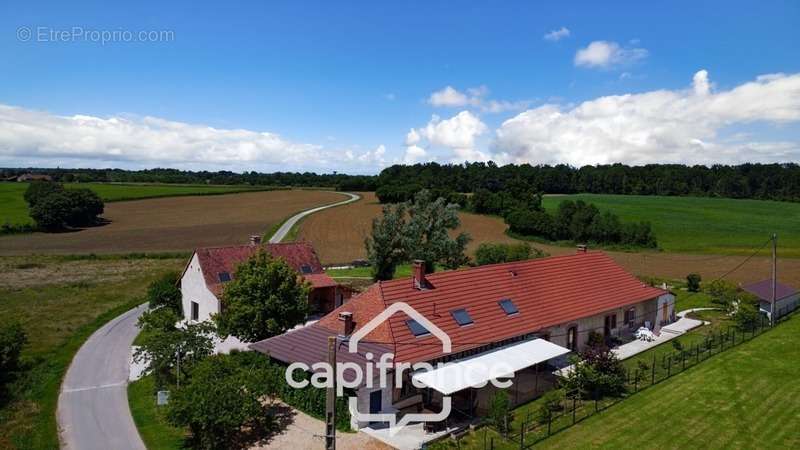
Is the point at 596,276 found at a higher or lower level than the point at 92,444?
higher

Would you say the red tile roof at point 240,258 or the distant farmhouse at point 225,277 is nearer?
the distant farmhouse at point 225,277

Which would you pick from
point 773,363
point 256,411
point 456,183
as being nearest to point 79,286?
point 256,411

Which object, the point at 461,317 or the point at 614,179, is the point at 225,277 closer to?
the point at 461,317

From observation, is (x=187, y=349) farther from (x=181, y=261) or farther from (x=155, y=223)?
(x=155, y=223)

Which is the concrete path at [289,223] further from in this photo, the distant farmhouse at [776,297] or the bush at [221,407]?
the distant farmhouse at [776,297]

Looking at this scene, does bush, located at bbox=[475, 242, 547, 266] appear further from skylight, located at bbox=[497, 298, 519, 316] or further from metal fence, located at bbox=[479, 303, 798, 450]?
skylight, located at bbox=[497, 298, 519, 316]

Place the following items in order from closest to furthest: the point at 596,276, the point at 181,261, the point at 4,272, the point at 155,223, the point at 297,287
A: the point at 297,287 < the point at 596,276 < the point at 4,272 < the point at 181,261 < the point at 155,223

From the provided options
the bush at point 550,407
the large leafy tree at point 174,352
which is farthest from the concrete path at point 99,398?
Answer: the bush at point 550,407
